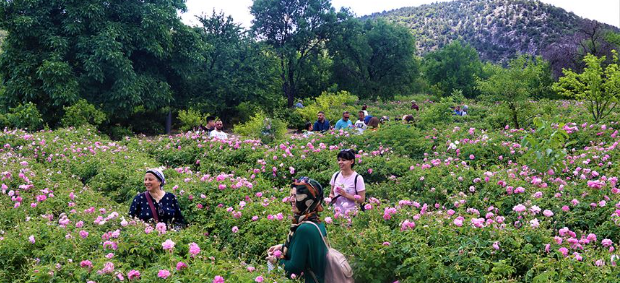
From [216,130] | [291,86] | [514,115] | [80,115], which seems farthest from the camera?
[291,86]

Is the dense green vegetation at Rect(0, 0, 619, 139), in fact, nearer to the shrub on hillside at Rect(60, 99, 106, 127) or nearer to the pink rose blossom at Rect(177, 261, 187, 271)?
the shrub on hillside at Rect(60, 99, 106, 127)

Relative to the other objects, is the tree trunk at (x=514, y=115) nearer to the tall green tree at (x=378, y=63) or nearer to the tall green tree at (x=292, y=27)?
the tall green tree at (x=292, y=27)

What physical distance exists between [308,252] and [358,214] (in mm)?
1569

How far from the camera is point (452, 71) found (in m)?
48.6

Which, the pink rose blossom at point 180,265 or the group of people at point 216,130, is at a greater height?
the pink rose blossom at point 180,265

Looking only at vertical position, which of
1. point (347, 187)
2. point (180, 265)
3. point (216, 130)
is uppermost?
point (180, 265)

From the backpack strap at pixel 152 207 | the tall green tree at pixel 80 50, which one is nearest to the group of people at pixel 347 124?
the backpack strap at pixel 152 207

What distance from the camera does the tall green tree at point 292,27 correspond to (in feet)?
113

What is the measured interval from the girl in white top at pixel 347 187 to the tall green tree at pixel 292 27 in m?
29.8

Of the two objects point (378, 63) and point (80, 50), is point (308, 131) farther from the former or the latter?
point (378, 63)

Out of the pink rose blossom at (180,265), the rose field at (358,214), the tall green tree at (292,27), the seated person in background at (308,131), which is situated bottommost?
the seated person in background at (308,131)

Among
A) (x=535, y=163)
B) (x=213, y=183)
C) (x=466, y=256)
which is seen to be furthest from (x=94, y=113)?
(x=466, y=256)

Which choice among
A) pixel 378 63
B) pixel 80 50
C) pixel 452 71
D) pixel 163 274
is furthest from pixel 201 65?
pixel 452 71

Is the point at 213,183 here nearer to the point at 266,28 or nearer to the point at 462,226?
the point at 462,226
